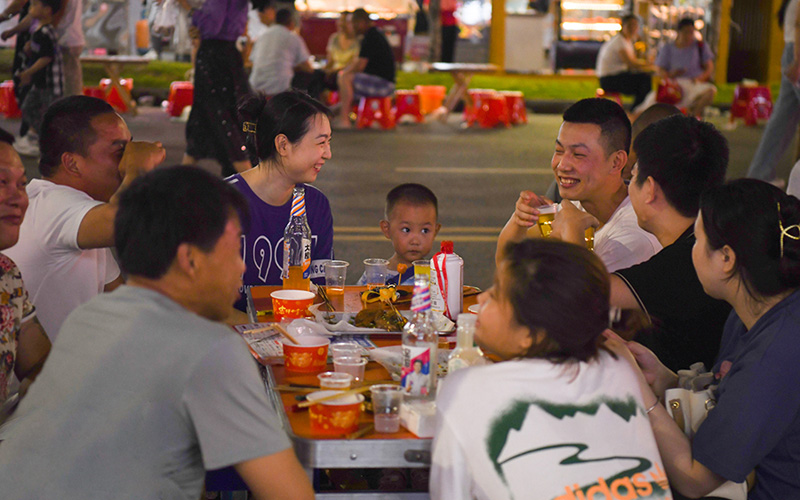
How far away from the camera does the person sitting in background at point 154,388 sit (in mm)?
1716

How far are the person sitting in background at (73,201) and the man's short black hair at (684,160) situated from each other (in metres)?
1.77

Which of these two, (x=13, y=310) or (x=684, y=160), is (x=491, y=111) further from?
(x=13, y=310)

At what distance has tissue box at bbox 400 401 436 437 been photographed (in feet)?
6.65

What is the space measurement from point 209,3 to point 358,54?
617 cm

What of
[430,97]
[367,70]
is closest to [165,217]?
[367,70]

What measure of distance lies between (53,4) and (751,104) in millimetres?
12011

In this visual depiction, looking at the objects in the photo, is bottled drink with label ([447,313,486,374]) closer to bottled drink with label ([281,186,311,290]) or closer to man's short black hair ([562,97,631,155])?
bottled drink with label ([281,186,311,290])

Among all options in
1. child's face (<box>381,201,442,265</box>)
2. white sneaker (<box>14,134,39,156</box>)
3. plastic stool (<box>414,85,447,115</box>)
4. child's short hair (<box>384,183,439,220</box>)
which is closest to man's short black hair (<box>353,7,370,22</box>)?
plastic stool (<box>414,85,447,115</box>)

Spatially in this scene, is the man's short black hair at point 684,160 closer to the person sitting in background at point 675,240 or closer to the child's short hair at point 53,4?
the person sitting in background at point 675,240

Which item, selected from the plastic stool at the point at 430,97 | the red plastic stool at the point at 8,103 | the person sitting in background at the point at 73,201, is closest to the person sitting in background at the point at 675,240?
the person sitting in background at the point at 73,201

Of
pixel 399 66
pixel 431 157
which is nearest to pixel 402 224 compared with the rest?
pixel 431 157

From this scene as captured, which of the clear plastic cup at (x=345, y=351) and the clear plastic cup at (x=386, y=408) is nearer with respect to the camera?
the clear plastic cup at (x=386, y=408)

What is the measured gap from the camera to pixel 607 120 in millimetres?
3670

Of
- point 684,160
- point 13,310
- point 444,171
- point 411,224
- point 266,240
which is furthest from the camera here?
point 444,171
